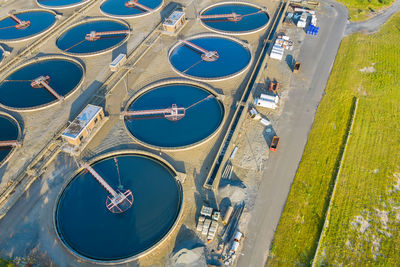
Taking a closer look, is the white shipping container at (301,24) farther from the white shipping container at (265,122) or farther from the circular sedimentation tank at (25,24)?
the circular sedimentation tank at (25,24)

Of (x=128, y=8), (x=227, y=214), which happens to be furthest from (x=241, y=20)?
(x=227, y=214)

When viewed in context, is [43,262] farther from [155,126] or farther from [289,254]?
[289,254]

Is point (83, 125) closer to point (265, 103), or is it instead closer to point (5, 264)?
point (5, 264)

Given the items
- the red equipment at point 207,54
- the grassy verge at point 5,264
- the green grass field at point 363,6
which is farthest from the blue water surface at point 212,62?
the grassy verge at point 5,264

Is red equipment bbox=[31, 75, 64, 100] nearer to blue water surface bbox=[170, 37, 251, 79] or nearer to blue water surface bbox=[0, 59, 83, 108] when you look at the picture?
blue water surface bbox=[0, 59, 83, 108]

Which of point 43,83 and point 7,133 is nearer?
point 7,133
